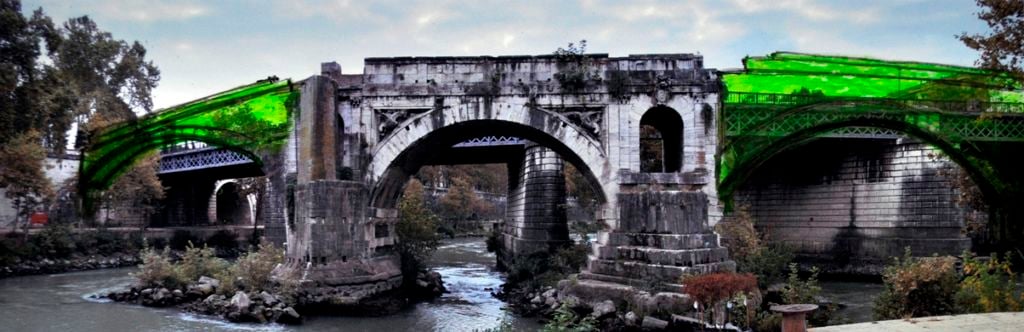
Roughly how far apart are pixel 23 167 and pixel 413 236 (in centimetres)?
1808

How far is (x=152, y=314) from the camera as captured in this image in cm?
2144

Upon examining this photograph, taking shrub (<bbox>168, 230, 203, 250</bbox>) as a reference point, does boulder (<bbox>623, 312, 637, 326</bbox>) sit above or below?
below

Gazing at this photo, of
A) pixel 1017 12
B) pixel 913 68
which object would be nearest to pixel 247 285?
pixel 1017 12

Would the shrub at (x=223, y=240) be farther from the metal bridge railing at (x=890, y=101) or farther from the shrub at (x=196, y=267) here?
the metal bridge railing at (x=890, y=101)

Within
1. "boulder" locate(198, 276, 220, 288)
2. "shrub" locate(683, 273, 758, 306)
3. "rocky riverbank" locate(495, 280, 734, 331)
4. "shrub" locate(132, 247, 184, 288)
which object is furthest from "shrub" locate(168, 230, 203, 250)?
"shrub" locate(683, 273, 758, 306)

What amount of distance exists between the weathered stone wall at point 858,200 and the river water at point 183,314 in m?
2.74

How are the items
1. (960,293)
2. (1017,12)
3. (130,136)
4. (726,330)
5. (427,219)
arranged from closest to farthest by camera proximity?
(1017,12) → (960,293) → (726,330) → (130,136) → (427,219)

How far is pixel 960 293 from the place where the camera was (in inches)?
600

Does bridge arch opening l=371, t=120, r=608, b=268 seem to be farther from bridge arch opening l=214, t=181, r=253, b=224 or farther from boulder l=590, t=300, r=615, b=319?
bridge arch opening l=214, t=181, r=253, b=224

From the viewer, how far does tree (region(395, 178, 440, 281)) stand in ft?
85.4

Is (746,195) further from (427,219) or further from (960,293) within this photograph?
(960,293)

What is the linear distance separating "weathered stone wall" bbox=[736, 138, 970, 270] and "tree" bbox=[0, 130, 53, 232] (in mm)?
30565

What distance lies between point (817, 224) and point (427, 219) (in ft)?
56.8

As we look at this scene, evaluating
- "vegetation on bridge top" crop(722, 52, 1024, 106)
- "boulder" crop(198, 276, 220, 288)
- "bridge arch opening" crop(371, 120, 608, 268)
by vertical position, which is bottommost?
"boulder" crop(198, 276, 220, 288)
